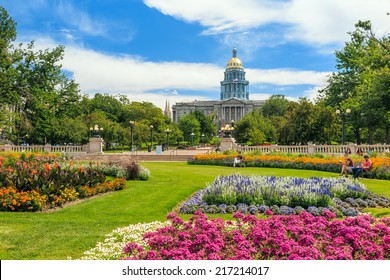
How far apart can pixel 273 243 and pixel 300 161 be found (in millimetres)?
22123

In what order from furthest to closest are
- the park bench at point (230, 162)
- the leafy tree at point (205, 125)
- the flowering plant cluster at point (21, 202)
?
the leafy tree at point (205, 125), the park bench at point (230, 162), the flowering plant cluster at point (21, 202)

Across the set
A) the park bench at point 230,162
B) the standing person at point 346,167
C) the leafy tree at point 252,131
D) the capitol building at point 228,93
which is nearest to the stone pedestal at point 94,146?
the park bench at point 230,162

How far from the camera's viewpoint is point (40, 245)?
7180 millimetres

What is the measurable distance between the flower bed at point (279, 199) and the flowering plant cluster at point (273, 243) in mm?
3839

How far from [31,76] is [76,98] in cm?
705

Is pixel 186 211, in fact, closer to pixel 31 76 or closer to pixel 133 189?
pixel 133 189

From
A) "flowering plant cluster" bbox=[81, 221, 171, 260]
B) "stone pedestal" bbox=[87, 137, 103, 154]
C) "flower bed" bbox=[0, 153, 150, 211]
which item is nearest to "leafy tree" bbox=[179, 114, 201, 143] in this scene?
"stone pedestal" bbox=[87, 137, 103, 154]

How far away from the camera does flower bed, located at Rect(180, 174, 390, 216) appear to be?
1045cm

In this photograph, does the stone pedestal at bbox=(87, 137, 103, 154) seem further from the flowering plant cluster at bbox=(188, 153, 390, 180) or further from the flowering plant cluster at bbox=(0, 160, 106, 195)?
the flowering plant cluster at bbox=(0, 160, 106, 195)

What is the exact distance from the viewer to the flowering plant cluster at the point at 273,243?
17.0 ft

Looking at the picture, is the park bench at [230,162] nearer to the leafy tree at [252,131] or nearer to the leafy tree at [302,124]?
the leafy tree at [302,124]

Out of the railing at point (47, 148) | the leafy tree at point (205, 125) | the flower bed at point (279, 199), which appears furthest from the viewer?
the leafy tree at point (205, 125)

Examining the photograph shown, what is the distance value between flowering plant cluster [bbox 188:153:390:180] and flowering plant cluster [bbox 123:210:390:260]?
15.8 metres

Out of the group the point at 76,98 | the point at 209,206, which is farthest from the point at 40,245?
the point at 76,98
